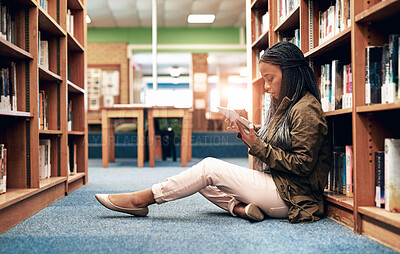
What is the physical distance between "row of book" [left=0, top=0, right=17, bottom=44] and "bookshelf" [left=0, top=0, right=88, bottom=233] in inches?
0.5

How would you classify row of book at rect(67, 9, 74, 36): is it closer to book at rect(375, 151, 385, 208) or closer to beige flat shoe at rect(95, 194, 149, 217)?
beige flat shoe at rect(95, 194, 149, 217)

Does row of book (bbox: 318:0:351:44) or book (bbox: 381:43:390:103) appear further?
row of book (bbox: 318:0:351:44)

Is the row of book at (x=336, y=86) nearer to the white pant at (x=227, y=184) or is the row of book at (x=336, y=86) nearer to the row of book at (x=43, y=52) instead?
the white pant at (x=227, y=184)

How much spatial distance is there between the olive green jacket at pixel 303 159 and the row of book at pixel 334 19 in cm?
41

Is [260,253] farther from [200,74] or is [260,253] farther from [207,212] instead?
[200,74]

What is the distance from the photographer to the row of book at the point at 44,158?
2.42 m

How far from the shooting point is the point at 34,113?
197 centimetres

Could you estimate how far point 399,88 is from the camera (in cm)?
129

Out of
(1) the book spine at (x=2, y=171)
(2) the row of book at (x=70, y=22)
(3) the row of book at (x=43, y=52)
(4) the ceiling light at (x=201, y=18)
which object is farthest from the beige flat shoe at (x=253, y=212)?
(4) the ceiling light at (x=201, y=18)

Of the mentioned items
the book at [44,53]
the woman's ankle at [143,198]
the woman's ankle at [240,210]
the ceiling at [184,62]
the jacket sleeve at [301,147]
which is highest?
the ceiling at [184,62]

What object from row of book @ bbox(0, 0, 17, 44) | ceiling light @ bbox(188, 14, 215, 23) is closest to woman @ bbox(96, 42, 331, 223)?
row of book @ bbox(0, 0, 17, 44)

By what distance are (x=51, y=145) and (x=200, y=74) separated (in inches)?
268

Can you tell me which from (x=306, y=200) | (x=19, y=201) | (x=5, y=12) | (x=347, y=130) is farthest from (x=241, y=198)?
(x=5, y=12)

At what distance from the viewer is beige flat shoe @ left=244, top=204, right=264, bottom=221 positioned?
166 centimetres
